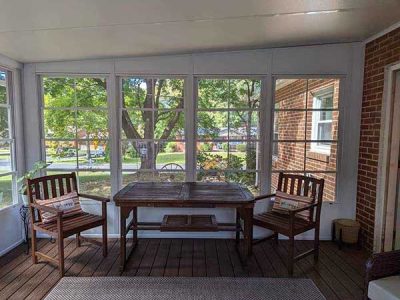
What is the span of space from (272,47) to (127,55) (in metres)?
1.77

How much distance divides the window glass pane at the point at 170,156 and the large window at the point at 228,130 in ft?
0.70

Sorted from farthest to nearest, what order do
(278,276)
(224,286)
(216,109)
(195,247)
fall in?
(216,109)
(195,247)
(278,276)
(224,286)

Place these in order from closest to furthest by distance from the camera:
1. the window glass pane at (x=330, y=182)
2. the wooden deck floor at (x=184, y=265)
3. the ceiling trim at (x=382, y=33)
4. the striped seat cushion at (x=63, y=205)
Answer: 1. the wooden deck floor at (x=184, y=265)
2. the ceiling trim at (x=382, y=33)
3. the striped seat cushion at (x=63, y=205)
4. the window glass pane at (x=330, y=182)

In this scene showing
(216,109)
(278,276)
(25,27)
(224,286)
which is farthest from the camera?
(216,109)

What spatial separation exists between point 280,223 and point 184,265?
1090 mm

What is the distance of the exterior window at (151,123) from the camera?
3.60 metres

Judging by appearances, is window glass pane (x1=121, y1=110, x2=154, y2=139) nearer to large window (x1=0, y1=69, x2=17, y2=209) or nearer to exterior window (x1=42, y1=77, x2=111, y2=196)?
exterior window (x1=42, y1=77, x2=111, y2=196)

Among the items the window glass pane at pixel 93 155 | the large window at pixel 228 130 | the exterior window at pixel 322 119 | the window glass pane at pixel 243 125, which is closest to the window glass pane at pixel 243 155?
the large window at pixel 228 130

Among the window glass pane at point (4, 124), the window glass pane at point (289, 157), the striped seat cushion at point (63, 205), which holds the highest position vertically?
the window glass pane at point (4, 124)

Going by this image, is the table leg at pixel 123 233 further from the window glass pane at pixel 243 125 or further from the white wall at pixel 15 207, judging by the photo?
the window glass pane at pixel 243 125

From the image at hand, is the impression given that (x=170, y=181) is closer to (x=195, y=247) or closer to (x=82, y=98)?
(x=195, y=247)

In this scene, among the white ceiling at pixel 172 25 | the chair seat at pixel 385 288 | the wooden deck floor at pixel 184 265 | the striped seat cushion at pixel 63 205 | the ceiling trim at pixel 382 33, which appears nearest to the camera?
the chair seat at pixel 385 288

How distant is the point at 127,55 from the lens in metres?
3.42

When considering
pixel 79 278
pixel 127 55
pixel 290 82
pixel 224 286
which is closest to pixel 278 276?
pixel 224 286
